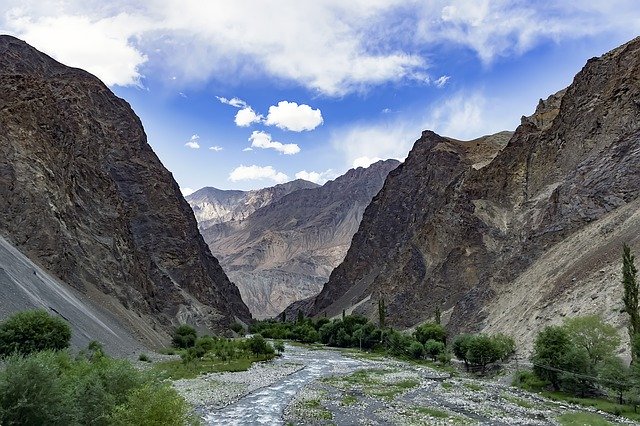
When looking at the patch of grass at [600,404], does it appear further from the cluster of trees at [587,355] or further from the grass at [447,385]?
the grass at [447,385]

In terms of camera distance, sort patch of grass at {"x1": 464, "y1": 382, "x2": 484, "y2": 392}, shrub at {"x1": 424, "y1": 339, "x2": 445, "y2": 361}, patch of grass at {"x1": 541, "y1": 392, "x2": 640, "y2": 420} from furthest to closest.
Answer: shrub at {"x1": 424, "y1": 339, "x2": 445, "y2": 361}
patch of grass at {"x1": 464, "y1": 382, "x2": 484, "y2": 392}
patch of grass at {"x1": 541, "y1": 392, "x2": 640, "y2": 420}

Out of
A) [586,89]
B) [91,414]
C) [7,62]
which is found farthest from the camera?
[7,62]

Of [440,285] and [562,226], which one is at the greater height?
[562,226]

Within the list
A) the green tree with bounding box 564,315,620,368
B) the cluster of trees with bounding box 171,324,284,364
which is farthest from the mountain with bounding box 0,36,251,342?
the green tree with bounding box 564,315,620,368

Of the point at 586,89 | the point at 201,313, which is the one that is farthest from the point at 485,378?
the point at 201,313

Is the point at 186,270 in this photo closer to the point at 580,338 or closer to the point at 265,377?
the point at 265,377

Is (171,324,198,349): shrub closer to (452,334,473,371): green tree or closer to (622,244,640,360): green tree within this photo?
(452,334,473,371): green tree

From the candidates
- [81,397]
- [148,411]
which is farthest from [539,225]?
[81,397]
